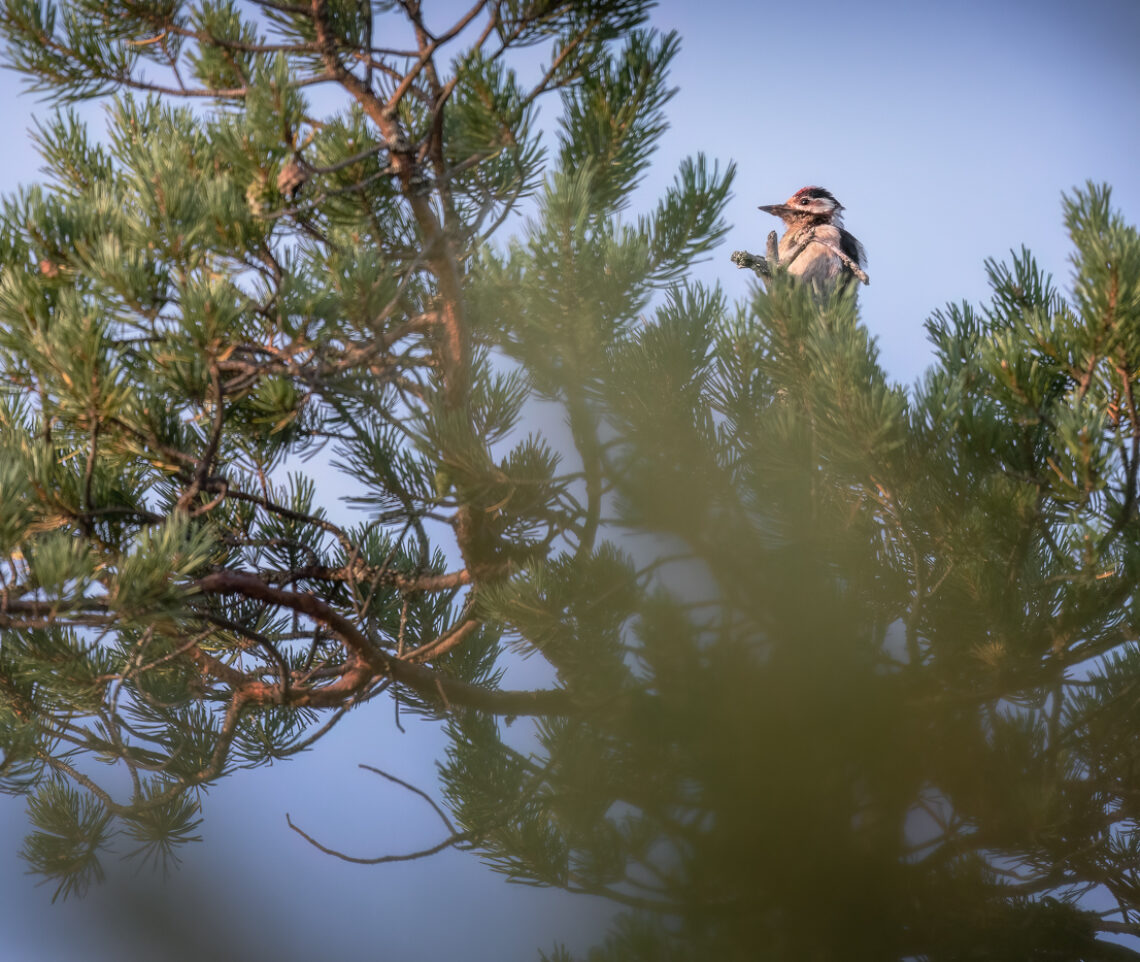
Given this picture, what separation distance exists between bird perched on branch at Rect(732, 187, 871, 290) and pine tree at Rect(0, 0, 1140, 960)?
40cm

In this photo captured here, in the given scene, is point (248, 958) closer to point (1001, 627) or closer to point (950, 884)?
point (950, 884)

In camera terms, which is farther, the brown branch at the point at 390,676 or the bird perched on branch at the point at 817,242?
the bird perched on branch at the point at 817,242

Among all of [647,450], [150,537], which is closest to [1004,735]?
[647,450]

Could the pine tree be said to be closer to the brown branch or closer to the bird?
the brown branch

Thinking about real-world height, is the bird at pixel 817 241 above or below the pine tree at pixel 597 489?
above

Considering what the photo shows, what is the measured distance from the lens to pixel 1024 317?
43.3 inches

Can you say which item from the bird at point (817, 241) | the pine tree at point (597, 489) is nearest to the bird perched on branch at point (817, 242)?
the bird at point (817, 241)

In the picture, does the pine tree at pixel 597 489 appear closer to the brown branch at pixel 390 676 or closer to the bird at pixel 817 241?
the brown branch at pixel 390 676

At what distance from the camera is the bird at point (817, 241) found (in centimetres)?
166

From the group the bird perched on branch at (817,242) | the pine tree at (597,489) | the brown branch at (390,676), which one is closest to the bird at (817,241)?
the bird perched on branch at (817,242)

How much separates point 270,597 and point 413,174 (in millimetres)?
503

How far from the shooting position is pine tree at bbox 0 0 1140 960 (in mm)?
1032

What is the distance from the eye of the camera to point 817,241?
1.71 metres

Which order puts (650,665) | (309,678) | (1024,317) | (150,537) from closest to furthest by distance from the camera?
(150,537), (1024,317), (650,665), (309,678)
